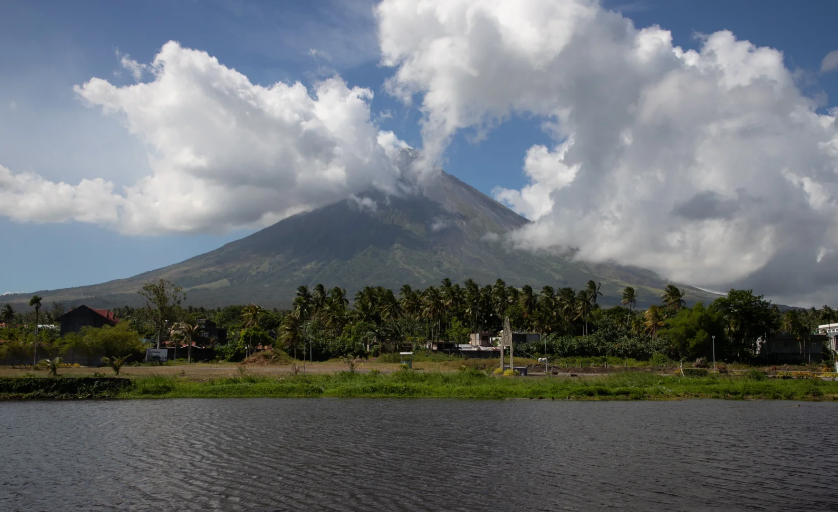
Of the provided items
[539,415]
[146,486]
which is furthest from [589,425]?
[146,486]

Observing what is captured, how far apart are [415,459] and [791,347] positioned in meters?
82.2

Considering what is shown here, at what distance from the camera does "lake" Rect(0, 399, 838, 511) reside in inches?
534

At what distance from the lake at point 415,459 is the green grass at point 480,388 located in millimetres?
6755

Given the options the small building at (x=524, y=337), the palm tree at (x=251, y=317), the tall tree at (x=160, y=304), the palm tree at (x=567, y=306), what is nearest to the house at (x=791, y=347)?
the palm tree at (x=567, y=306)

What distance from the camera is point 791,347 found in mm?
82688

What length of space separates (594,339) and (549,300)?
21.0 m

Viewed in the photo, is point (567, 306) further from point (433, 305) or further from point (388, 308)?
point (388, 308)

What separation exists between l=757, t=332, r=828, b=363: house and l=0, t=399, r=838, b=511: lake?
195ft

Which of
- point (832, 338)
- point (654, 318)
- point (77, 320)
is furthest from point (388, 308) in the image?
point (832, 338)

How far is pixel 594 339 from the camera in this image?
260ft

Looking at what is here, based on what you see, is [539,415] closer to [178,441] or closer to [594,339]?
[178,441]

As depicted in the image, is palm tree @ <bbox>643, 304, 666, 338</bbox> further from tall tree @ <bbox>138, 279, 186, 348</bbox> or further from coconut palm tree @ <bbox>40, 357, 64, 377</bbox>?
coconut palm tree @ <bbox>40, 357, 64, 377</bbox>

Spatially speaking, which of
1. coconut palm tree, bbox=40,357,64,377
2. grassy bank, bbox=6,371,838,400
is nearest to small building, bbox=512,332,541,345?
grassy bank, bbox=6,371,838,400

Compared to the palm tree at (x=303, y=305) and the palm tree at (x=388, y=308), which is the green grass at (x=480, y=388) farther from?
the palm tree at (x=388, y=308)
